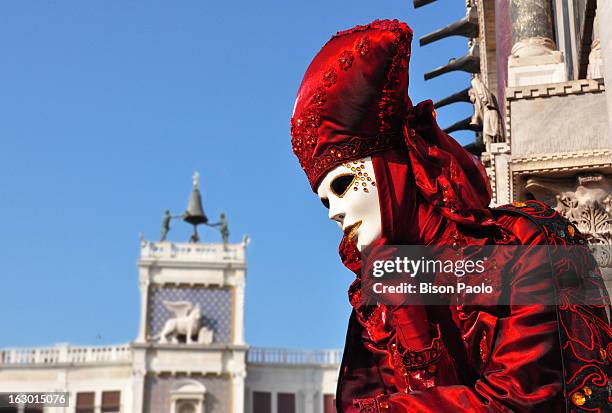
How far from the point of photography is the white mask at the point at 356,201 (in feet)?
11.0

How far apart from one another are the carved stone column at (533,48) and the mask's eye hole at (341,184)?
2908 millimetres

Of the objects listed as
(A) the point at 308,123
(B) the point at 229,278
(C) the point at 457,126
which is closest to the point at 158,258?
(B) the point at 229,278

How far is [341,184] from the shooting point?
339 cm

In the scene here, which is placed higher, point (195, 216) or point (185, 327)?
point (195, 216)

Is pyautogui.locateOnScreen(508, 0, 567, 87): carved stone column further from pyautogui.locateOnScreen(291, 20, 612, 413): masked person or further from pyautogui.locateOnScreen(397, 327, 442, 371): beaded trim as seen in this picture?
pyautogui.locateOnScreen(397, 327, 442, 371): beaded trim

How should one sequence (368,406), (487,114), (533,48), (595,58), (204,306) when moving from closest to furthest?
1. (368,406)
2. (595,58)
3. (533,48)
4. (487,114)
5. (204,306)

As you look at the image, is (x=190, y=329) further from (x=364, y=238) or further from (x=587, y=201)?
(x=364, y=238)

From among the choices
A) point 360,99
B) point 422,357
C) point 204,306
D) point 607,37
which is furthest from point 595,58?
point 204,306

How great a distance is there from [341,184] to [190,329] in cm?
3440

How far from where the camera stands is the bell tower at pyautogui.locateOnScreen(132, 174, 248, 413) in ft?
120

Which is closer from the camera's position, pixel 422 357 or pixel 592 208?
pixel 422 357

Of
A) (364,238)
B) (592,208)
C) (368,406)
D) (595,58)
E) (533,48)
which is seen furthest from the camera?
(533,48)

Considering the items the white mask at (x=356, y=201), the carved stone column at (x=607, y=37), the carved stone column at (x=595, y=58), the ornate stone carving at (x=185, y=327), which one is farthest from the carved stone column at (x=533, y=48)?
the ornate stone carving at (x=185, y=327)

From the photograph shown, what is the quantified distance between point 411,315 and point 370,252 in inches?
10.6
